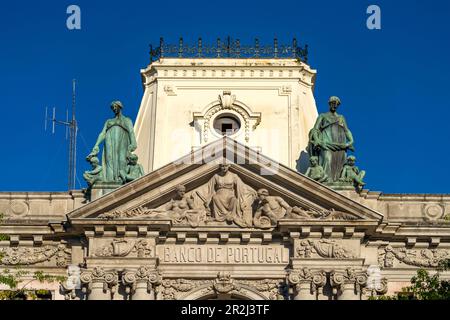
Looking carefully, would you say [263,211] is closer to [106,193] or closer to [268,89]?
[106,193]

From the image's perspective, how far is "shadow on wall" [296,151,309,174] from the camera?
56.3 m

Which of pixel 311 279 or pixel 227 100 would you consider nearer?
pixel 311 279

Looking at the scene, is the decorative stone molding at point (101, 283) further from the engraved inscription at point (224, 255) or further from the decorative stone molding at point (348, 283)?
the decorative stone molding at point (348, 283)

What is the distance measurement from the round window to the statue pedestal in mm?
7682

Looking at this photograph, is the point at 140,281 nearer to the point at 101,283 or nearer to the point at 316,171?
the point at 101,283

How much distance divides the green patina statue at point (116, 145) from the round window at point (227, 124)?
6101 millimetres

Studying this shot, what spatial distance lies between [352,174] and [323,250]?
325cm

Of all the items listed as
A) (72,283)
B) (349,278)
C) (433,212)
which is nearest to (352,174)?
(433,212)

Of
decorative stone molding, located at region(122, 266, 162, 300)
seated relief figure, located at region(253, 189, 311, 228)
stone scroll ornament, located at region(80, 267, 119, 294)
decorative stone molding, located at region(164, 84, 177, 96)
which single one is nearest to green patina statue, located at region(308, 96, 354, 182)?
seated relief figure, located at region(253, 189, 311, 228)

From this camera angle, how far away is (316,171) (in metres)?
51.5

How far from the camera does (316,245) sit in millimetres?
49906

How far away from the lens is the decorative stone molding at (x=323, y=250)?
49.8 meters

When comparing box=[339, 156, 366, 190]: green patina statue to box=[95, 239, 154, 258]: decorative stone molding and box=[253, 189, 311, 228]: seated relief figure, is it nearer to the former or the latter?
box=[253, 189, 311, 228]: seated relief figure
